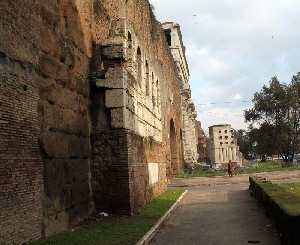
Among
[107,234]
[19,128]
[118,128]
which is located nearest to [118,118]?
[118,128]

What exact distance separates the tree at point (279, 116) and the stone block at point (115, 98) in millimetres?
30616

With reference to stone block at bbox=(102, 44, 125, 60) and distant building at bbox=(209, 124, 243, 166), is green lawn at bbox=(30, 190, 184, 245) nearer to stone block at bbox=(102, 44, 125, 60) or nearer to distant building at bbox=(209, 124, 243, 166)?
stone block at bbox=(102, 44, 125, 60)

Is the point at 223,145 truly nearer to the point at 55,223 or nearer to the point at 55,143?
the point at 55,143

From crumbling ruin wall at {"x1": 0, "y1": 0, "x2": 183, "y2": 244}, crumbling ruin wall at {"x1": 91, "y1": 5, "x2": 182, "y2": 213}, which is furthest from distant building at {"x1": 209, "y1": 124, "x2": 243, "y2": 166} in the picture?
crumbling ruin wall at {"x1": 91, "y1": 5, "x2": 182, "y2": 213}

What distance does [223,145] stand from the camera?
33156 millimetres

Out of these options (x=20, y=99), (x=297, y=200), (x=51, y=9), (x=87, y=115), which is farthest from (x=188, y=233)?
(x=51, y=9)

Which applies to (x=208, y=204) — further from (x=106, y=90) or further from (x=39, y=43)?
(x=39, y=43)

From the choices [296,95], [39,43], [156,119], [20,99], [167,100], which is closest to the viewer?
[20,99]

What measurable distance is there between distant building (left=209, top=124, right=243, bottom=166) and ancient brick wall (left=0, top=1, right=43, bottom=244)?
29.2 meters

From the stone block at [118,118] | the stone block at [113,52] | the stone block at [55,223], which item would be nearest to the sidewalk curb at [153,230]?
the stone block at [55,223]

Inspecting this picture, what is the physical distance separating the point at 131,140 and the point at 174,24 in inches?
1050

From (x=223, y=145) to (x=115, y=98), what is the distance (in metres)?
27.0

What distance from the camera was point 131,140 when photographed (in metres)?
7.86

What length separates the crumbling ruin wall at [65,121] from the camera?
15.8ft
